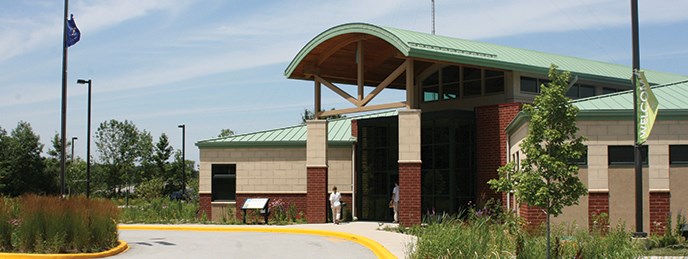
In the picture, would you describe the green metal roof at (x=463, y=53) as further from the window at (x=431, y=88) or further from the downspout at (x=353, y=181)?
the downspout at (x=353, y=181)

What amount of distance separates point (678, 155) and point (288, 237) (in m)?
11.1

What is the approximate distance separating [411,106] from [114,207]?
1077cm

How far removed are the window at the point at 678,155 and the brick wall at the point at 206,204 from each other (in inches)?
711

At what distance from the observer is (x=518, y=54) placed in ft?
96.4

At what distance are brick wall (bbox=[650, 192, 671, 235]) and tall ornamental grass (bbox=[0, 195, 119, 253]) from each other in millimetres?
13728

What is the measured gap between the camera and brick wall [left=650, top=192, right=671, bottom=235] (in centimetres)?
2027

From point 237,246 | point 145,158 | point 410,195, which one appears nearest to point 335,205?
point 410,195

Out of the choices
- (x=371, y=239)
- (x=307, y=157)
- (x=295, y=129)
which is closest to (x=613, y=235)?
(x=371, y=239)

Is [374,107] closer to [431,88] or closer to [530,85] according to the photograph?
[431,88]

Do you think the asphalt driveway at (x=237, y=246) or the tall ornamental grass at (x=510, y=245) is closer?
the tall ornamental grass at (x=510, y=245)

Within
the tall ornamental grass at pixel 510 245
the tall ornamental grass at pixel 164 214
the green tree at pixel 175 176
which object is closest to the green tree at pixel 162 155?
the green tree at pixel 175 176

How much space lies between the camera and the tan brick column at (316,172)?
28.7 metres

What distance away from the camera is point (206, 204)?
1248 inches

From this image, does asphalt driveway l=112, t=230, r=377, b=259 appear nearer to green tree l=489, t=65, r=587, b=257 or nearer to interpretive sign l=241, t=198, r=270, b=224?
interpretive sign l=241, t=198, r=270, b=224
